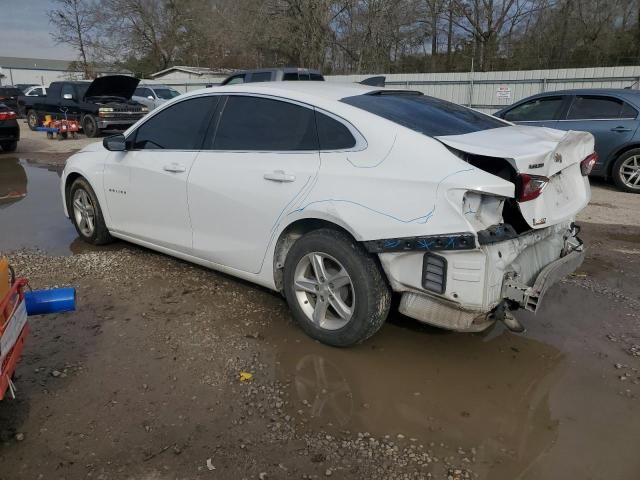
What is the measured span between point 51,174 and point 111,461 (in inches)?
375

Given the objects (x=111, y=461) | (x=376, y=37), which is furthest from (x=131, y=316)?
(x=376, y=37)

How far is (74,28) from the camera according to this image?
42344mm

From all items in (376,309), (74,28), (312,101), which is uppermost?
(74,28)

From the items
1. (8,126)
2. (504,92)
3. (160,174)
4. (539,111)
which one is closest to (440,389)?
(160,174)

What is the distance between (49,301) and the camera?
274 cm

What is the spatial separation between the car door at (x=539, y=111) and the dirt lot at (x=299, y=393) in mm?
5336

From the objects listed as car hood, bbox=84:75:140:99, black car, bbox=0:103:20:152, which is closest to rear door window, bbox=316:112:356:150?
black car, bbox=0:103:20:152

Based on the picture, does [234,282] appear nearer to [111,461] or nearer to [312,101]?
[312,101]

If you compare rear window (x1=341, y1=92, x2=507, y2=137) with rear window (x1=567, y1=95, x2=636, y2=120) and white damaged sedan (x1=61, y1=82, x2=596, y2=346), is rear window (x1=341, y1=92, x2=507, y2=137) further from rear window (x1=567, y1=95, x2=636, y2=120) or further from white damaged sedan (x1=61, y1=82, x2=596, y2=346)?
rear window (x1=567, y1=95, x2=636, y2=120)

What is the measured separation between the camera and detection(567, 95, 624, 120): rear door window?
841cm

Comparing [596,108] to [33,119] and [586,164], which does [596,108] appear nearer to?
[586,164]

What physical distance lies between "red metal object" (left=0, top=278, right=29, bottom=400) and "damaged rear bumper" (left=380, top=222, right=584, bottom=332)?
1.91 m

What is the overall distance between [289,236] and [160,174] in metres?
1.43

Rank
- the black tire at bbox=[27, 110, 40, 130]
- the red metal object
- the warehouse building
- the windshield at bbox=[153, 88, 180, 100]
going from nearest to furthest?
the red metal object
the black tire at bbox=[27, 110, 40, 130]
the windshield at bbox=[153, 88, 180, 100]
the warehouse building
